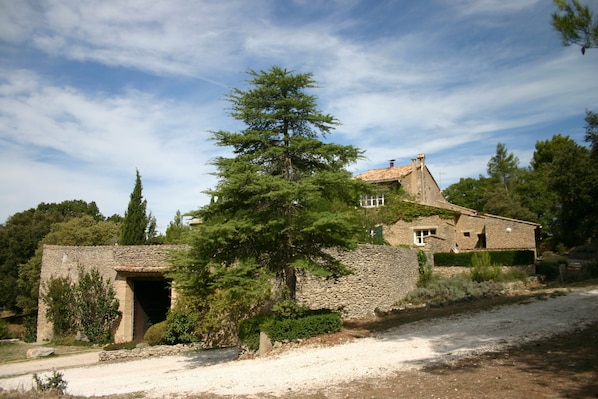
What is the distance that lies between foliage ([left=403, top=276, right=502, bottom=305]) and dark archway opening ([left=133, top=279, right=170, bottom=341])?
12.8 m

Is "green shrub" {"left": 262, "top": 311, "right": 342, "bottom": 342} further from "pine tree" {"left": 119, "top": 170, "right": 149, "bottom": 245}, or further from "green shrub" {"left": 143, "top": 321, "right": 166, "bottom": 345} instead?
"pine tree" {"left": 119, "top": 170, "right": 149, "bottom": 245}

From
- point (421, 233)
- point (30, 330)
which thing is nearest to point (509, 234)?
point (421, 233)

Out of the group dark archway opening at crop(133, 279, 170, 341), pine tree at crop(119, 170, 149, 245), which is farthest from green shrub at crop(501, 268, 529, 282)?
pine tree at crop(119, 170, 149, 245)

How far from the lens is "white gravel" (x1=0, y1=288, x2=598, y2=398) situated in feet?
31.1

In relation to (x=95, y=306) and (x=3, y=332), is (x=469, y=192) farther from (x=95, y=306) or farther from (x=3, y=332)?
Result: (x=3, y=332)

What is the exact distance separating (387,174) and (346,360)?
29209 mm

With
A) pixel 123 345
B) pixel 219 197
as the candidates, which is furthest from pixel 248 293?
pixel 123 345

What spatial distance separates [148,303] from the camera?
2408cm

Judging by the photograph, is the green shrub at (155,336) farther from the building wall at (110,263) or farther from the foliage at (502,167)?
the foliage at (502,167)

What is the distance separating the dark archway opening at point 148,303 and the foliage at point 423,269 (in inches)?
565

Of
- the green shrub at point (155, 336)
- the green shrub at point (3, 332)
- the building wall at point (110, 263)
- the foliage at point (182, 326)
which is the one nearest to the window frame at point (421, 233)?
the building wall at point (110, 263)

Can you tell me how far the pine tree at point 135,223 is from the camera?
2894 centimetres

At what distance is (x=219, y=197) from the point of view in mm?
13500

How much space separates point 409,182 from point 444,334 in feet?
87.8
